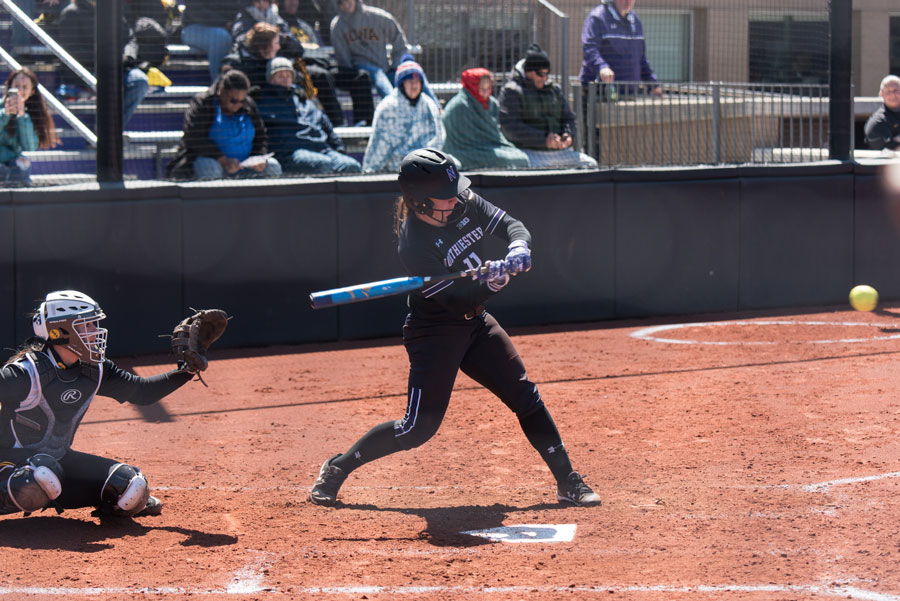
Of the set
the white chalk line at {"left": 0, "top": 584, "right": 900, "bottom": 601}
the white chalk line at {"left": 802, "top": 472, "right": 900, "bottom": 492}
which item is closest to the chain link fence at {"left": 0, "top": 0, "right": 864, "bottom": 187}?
the white chalk line at {"left": 802, "top": 472, "right": 900, "bottom": 492}

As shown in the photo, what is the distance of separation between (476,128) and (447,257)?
5.50m

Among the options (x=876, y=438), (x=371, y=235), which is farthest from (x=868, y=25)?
(x=876, y=438)

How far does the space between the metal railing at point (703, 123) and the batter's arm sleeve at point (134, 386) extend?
20.6 feet

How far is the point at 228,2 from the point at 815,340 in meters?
6.37

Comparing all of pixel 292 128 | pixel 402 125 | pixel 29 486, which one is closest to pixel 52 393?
pixel 29 486

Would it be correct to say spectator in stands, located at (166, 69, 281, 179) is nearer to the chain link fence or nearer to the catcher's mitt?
the chain link fence

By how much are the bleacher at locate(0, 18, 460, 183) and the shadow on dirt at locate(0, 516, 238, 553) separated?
443 cm

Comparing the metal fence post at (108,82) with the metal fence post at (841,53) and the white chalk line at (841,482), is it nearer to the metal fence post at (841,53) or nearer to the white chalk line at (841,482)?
the white chalk line at (841,482)

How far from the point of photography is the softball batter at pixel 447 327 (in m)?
5.18

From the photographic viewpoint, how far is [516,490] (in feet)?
18.7

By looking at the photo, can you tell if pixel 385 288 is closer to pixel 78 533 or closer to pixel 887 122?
pixel 78 533

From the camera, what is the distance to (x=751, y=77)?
11.6 metres

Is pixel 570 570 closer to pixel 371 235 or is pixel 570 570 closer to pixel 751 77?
pixel 371 235

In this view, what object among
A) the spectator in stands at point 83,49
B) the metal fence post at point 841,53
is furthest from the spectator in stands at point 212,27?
the metal fence post at point 841,53
